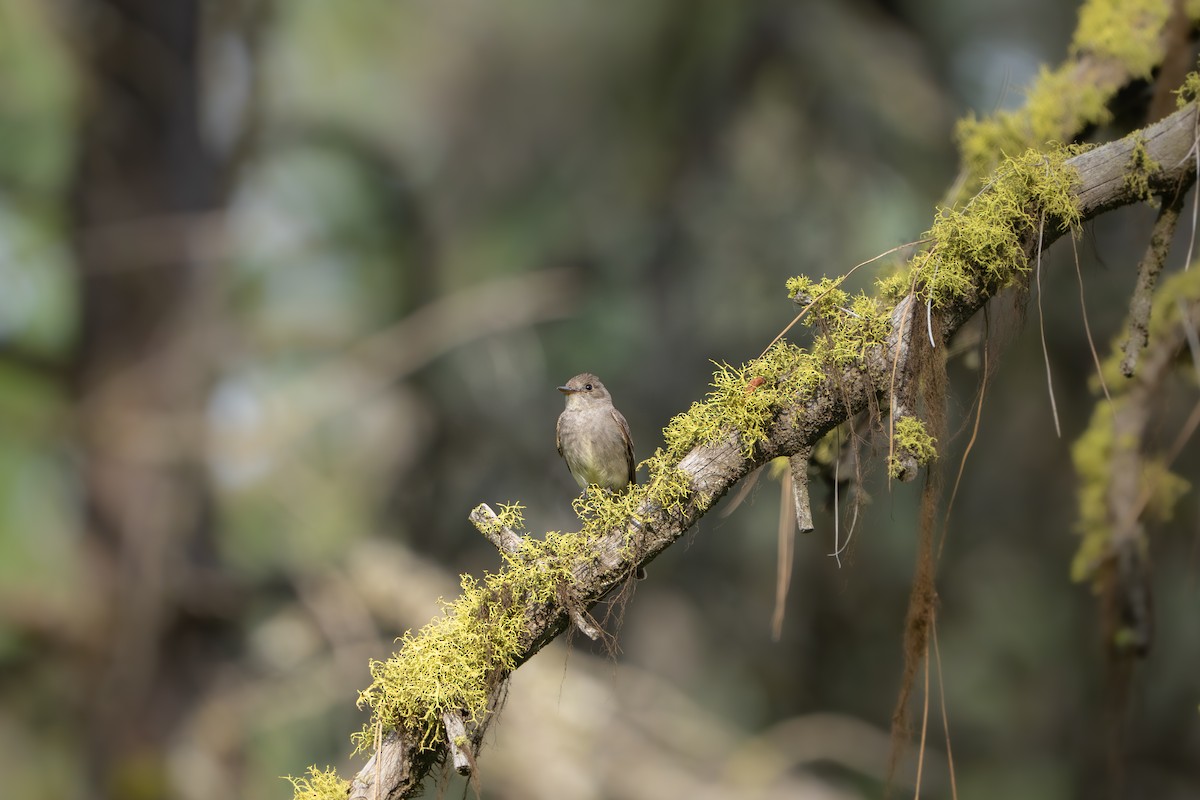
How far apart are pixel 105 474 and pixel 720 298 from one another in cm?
461

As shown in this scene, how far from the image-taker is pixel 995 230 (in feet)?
6.61

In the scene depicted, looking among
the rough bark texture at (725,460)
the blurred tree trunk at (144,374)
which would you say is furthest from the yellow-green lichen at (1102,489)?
the blurred tree trunk at (144,374)

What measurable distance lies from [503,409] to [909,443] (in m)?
5.77

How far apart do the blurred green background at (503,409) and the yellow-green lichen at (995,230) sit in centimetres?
392

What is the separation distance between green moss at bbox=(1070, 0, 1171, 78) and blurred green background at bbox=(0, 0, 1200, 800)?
9.04 ft

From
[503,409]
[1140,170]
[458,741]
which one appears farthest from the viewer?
[503,409]

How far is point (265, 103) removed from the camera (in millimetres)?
8641

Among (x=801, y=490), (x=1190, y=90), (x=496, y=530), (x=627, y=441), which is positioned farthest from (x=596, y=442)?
(x=1190, y=90)

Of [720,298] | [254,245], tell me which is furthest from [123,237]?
[720,298]

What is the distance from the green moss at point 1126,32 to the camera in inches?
115

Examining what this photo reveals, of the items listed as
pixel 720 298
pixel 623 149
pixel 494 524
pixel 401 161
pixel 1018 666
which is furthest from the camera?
pixel 401 161

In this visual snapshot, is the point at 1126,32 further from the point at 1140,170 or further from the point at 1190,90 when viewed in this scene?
the point at 1140,170

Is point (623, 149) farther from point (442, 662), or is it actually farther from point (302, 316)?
point (442, 662)

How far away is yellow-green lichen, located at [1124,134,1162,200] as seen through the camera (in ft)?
7.00
